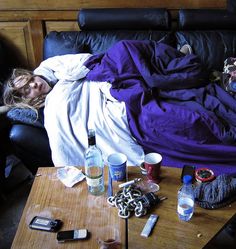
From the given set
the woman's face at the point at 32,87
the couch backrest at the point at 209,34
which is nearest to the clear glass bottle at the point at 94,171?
the woman's face at the point at 32,87

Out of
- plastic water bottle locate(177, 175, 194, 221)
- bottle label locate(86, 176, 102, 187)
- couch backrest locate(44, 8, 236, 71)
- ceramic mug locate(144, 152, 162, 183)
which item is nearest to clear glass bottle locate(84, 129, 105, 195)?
bottle label locate(86, 176, 102, 187)

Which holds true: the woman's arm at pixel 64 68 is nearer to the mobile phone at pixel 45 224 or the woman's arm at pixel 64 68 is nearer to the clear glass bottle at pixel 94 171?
the clear glass bottle at pixel 94 171

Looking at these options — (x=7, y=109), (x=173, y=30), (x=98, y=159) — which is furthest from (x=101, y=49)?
(x=98, y=159)

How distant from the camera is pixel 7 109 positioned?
6.23 ft

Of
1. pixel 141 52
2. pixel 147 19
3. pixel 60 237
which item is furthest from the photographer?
pixel 147 19

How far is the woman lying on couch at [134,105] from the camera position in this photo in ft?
5.06

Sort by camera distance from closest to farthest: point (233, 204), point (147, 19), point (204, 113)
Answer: point (233, 204), point (204, 113), point (147, 19)

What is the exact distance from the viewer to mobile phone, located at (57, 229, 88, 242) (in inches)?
40.4

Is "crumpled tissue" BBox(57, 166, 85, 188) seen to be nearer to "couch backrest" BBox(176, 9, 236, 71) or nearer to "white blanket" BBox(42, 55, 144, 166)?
"white blanket" BBox(42, 55, 144, 166)

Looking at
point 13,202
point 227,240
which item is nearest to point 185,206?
point 227,240

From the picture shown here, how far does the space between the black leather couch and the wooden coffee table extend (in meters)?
1.19

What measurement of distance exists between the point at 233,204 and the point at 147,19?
57.5 inches

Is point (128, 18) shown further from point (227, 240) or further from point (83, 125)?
point (227, 240)

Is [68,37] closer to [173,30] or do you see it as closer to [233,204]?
[173,30]
